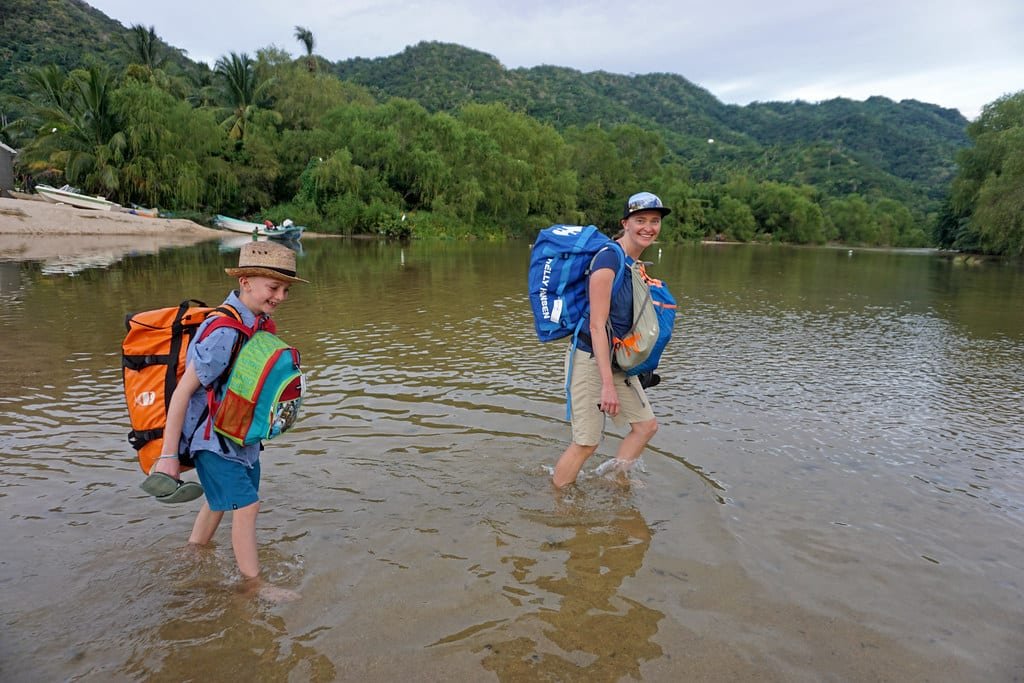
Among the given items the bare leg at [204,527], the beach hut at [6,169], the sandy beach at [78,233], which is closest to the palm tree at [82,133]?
the beach hut at [6,169]

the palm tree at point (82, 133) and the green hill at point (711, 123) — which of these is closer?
the palm tree at point (82, 133)

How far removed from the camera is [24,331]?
941 cm

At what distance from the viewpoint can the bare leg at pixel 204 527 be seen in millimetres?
3533

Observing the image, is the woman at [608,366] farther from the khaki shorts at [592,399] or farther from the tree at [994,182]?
the tree at [994,182]

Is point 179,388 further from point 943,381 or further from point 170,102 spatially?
point 170,102

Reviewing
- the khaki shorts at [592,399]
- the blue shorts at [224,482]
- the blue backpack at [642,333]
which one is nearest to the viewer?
the blue shorts at [224,482]

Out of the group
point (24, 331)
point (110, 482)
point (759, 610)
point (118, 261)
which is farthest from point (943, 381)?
point (118, 261)

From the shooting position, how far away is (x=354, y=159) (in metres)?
50.6

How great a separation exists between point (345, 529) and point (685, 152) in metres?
147

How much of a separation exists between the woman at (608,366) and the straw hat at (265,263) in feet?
5.98

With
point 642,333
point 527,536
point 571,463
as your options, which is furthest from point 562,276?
point 527,536

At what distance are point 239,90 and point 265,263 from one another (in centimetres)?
5990

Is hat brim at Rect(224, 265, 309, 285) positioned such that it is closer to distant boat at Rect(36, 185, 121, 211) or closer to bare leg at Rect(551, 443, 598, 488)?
bare leg at Rect(551, 443, 598, 488)

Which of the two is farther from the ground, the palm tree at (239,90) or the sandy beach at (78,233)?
the palm tree at (239,90)
